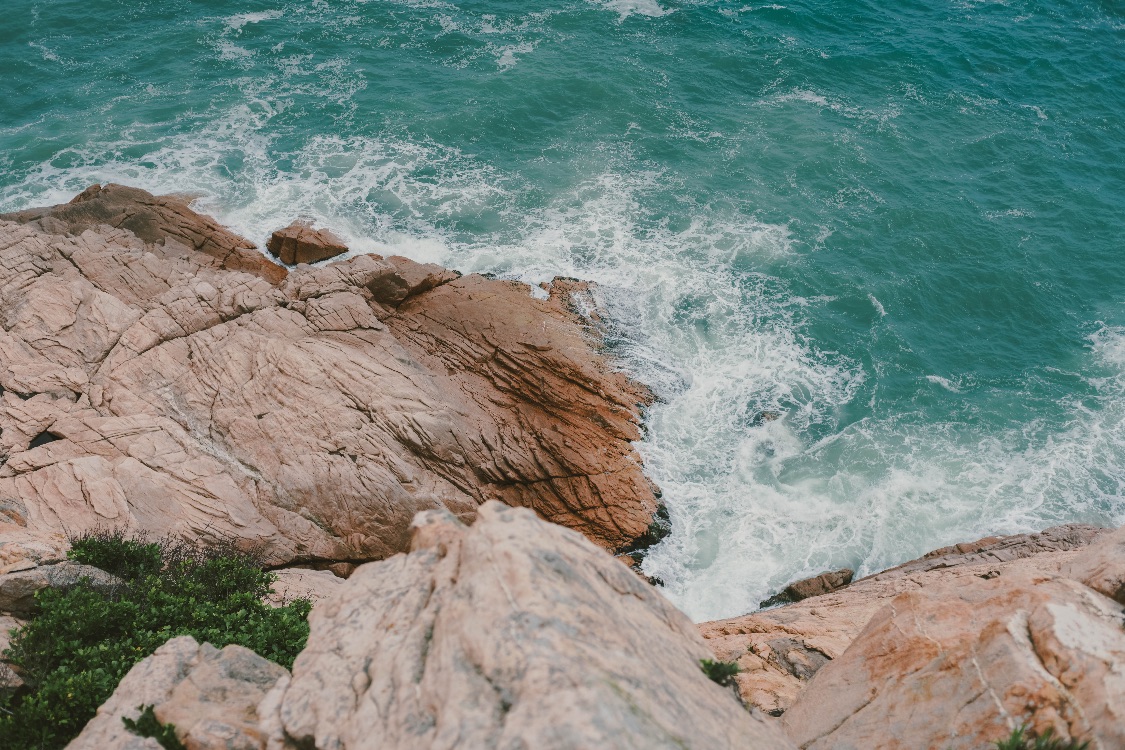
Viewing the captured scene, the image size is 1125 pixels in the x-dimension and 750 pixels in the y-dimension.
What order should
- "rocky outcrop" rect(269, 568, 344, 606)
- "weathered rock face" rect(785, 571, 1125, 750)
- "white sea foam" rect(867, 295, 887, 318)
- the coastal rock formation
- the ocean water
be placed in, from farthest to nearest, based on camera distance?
"white sea foam" rect(867, 295, 887, 318)
the ocean water
"rocky outcrop" rect(269, 568, 344, 606)
the coastal rock formation
"weathered rock face" rect(785, 571, 1125, 750)

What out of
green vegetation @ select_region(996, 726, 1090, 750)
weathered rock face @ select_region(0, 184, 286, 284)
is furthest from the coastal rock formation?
weathered rock face @ select_region(0, 184, 286, 284)

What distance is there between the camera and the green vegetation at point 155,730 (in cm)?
1340

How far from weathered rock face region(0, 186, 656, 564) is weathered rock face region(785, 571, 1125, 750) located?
17.3m

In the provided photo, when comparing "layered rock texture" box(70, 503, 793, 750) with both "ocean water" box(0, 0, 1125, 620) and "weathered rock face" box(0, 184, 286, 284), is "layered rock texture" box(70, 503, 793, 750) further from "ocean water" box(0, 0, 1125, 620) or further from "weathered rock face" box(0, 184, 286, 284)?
"weathered rock face" box(0, 184, 286, 284)

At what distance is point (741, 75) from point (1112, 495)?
137 ft

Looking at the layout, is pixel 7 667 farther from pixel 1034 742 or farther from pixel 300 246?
pixel 300 246

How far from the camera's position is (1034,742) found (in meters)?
12.3

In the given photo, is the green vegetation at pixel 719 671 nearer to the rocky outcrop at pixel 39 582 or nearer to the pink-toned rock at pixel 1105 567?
the pink-toned rock at pixel 1105 567

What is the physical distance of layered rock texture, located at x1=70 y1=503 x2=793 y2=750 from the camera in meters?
10.3

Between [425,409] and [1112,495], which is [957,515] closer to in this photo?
[1112,495]

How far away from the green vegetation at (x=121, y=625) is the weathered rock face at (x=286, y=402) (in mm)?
2383

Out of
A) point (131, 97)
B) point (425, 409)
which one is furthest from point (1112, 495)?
point (131, 97)

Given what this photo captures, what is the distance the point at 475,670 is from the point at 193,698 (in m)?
7.00

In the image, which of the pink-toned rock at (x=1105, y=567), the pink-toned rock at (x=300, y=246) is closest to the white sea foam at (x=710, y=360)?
the pink-toned rock at (x=300, y=246)
